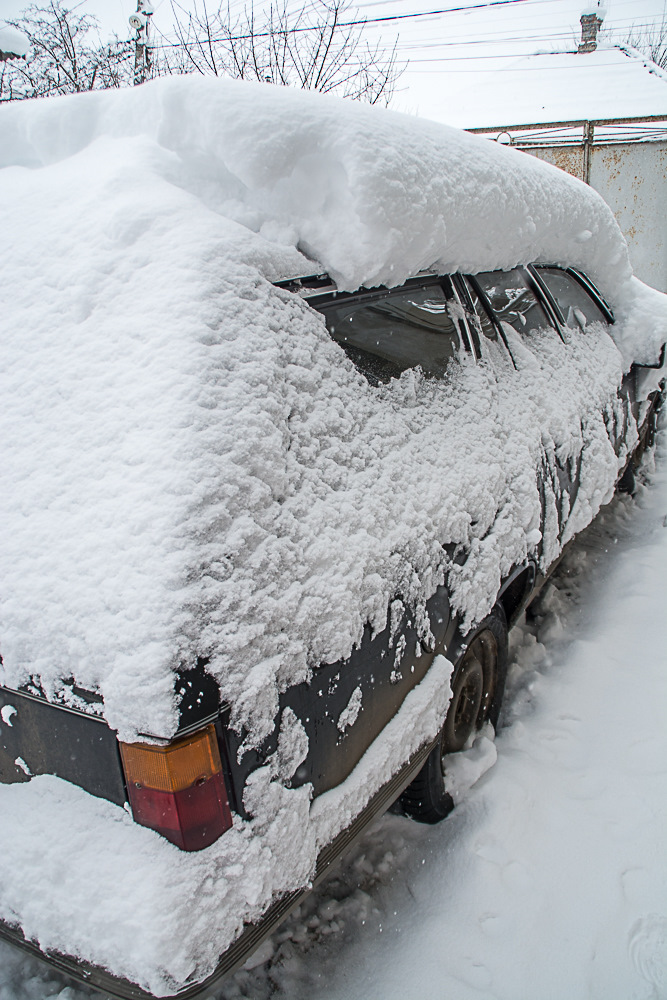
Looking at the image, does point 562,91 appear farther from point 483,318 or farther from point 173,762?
point 173,762

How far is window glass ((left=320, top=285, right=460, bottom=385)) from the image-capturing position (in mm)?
1765

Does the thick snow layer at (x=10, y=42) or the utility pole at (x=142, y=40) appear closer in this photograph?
the thick snow layer at (x=10, y=42)

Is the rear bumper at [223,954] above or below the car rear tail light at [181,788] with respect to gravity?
below

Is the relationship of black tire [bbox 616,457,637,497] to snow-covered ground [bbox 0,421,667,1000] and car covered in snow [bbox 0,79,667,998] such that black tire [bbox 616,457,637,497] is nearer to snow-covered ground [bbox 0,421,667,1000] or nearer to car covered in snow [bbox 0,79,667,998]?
snow-covered ground [bbox 0,421,667,1000]

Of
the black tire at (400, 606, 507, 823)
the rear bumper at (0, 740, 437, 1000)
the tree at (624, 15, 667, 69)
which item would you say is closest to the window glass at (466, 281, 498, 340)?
the black tire at (400, 606, 507, 823)

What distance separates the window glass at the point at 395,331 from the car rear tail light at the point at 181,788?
1063 millimetres

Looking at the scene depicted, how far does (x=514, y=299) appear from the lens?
2.80m

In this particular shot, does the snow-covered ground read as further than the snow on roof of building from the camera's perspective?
No

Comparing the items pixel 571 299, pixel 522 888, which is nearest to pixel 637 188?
pixel 571 299

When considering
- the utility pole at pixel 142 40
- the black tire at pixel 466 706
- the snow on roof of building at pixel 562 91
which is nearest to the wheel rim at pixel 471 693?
the black tire at pixel 466 706

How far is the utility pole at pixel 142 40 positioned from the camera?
33.5 ft

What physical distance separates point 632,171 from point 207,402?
1156 cm

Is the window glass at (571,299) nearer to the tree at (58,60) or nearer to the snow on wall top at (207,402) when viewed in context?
the snow on wall top at (207,402)

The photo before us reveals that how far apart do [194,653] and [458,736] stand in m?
1.45
